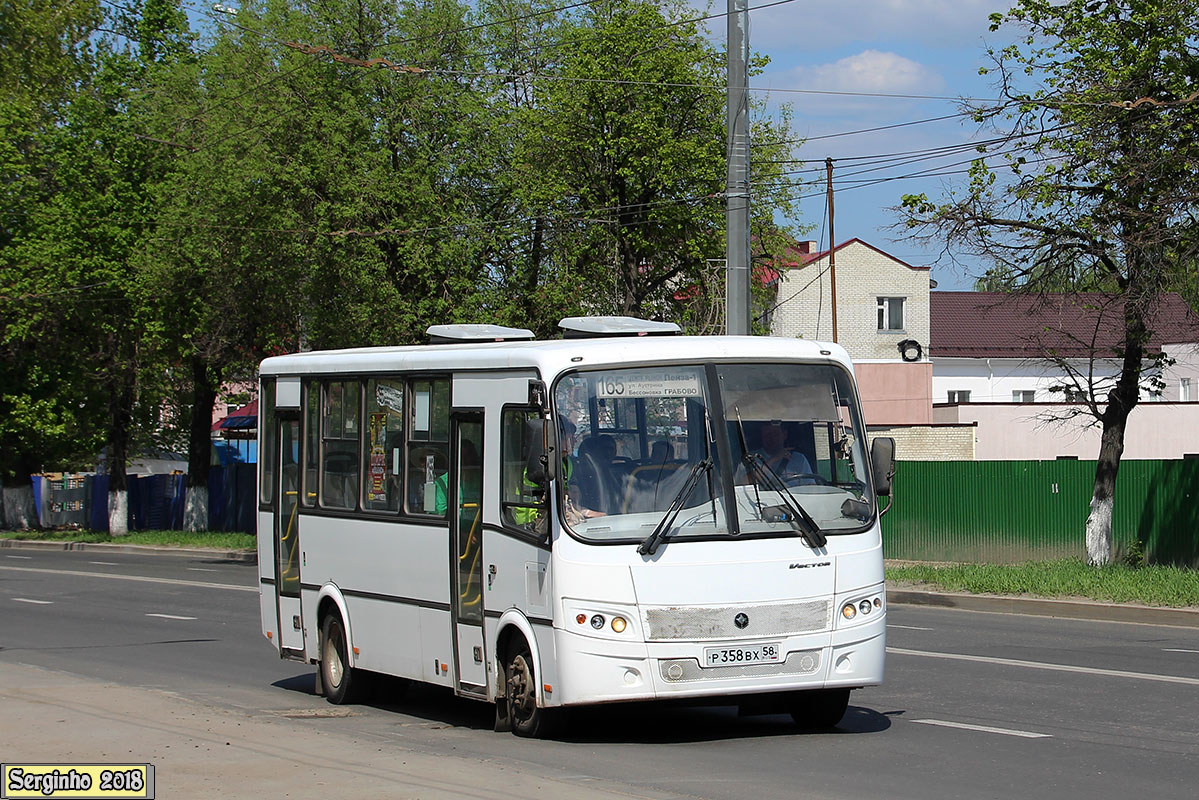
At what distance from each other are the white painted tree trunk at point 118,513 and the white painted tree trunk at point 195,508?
8.08 ft

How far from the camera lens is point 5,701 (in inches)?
451

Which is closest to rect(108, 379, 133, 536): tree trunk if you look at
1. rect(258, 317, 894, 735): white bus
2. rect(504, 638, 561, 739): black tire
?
rect(258, 317, 894, 735): white bus

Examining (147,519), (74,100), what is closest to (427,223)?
(74,100)

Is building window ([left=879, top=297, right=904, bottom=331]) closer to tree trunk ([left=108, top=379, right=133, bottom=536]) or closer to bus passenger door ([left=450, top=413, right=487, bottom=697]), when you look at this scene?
tree trunk ([left=108, top=379, right=133, bottom=536])

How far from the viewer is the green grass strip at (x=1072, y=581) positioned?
63.5ft

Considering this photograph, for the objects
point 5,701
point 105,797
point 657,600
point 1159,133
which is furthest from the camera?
point 1159,133

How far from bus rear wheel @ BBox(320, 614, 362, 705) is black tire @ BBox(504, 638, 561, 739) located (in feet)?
8.08

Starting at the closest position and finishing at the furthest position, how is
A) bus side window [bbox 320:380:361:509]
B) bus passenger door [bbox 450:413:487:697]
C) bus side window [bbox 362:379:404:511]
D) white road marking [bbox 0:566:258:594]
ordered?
bus passenger door [bbox 450:413:487:697], bus side window [bbox 362:379:404:511], bus side window [bbox 320:380:361:509], white road marking [bbox 0:566:258:594]

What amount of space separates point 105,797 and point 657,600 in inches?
134

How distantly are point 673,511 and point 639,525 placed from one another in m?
0.23

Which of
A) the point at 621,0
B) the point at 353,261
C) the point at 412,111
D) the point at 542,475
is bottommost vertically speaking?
the point at 542,475

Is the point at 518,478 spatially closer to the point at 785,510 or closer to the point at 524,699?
the point at 524,699

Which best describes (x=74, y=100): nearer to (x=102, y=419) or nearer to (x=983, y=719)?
(x=102, y=419)

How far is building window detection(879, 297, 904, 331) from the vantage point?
2628 inches
